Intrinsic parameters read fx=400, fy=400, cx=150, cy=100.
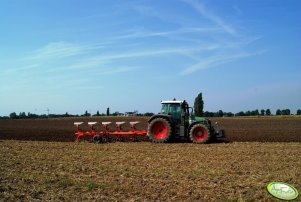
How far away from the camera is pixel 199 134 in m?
19.6

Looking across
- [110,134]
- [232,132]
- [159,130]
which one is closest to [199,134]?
[159,130]

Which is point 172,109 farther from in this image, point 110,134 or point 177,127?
point 110,134

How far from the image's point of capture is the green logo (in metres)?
7.82

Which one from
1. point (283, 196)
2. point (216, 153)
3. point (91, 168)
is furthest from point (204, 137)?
point (283, 196)

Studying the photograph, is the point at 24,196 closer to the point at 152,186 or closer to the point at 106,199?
the point at 106,199

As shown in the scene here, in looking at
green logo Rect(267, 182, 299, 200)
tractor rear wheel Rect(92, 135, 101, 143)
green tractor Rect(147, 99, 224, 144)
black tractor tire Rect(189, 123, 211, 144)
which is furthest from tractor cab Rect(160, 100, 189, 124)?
green logo Rect(267, 182, 299, 200)

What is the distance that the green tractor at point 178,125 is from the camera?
19.6 meters

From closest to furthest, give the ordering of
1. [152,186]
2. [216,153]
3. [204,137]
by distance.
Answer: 1. [152,186]
2. [216,153]
3. [204,137]

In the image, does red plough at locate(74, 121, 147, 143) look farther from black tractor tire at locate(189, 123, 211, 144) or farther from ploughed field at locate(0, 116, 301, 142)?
black tractor tire at locate(189, 123, 211, 144)

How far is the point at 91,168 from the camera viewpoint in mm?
11383

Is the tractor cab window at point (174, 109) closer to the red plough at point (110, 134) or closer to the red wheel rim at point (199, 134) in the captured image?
the red wheel rim at point (199, 134)

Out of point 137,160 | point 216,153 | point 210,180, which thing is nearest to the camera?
point 210,180

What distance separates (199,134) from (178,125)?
1.23m

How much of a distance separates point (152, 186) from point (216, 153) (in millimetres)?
6464
